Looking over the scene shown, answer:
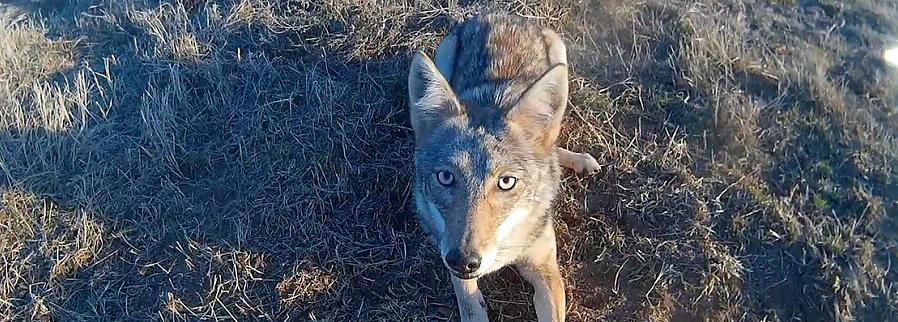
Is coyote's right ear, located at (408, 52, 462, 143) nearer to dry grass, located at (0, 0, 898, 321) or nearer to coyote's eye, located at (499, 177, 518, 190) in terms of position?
coyote's eye, located at (499, 177, 518, 190)

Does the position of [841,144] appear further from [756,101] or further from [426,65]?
[426,65]

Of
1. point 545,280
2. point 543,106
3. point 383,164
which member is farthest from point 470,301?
point 383,164

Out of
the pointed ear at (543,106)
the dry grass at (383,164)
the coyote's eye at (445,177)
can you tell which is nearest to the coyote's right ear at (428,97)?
the pointed ear at (543,106)

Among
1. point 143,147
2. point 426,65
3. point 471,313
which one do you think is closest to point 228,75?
point 143,147

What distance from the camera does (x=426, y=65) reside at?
4527 mm

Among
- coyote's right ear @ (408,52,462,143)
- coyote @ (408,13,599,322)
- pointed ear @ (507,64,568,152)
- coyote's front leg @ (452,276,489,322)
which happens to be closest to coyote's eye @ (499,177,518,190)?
coyote @ (408,13,599,322)

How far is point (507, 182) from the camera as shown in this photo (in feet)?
13.7

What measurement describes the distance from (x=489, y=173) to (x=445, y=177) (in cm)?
26

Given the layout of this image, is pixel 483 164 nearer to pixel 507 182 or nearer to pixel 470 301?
pixel 507 182

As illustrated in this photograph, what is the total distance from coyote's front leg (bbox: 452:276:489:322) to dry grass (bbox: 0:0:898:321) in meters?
0.35

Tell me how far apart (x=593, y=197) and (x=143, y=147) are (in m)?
3.53

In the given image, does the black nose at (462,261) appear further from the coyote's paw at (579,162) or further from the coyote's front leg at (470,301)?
the coyote's paw at (579,162)

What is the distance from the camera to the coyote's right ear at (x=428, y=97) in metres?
4.54

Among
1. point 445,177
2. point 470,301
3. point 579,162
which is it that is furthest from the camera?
point 579,162
